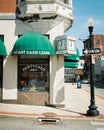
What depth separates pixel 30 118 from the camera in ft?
44.4

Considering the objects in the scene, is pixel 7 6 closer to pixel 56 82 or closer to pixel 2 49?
pixel 2 49

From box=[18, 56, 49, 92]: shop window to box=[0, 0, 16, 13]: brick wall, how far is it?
3.11 m

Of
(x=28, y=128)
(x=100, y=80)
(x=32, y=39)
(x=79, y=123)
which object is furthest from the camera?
(x=100, y=80)

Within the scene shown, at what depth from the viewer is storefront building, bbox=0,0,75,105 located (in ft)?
57.7

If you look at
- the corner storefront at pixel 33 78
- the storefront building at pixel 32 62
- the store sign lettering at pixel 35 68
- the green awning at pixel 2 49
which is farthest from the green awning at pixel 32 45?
the store sign lettering at pixel 35 68

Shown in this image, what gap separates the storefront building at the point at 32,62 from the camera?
17.6 m

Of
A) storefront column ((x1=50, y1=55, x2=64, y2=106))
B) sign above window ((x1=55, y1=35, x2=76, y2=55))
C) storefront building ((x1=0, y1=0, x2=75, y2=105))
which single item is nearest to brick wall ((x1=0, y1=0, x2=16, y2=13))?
storefront building ((x1=0, y1=0, x2=75, y2=105))

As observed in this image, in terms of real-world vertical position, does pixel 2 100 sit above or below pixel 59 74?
below

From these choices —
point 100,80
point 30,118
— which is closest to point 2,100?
point 30,118

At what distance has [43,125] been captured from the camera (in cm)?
1230

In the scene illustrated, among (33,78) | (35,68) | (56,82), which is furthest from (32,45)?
(56,82)

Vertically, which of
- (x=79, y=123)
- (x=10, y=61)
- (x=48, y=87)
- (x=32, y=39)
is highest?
(x=32, y=39)

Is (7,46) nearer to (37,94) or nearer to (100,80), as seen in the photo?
(37,94)

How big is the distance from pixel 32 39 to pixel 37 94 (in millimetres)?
3449
